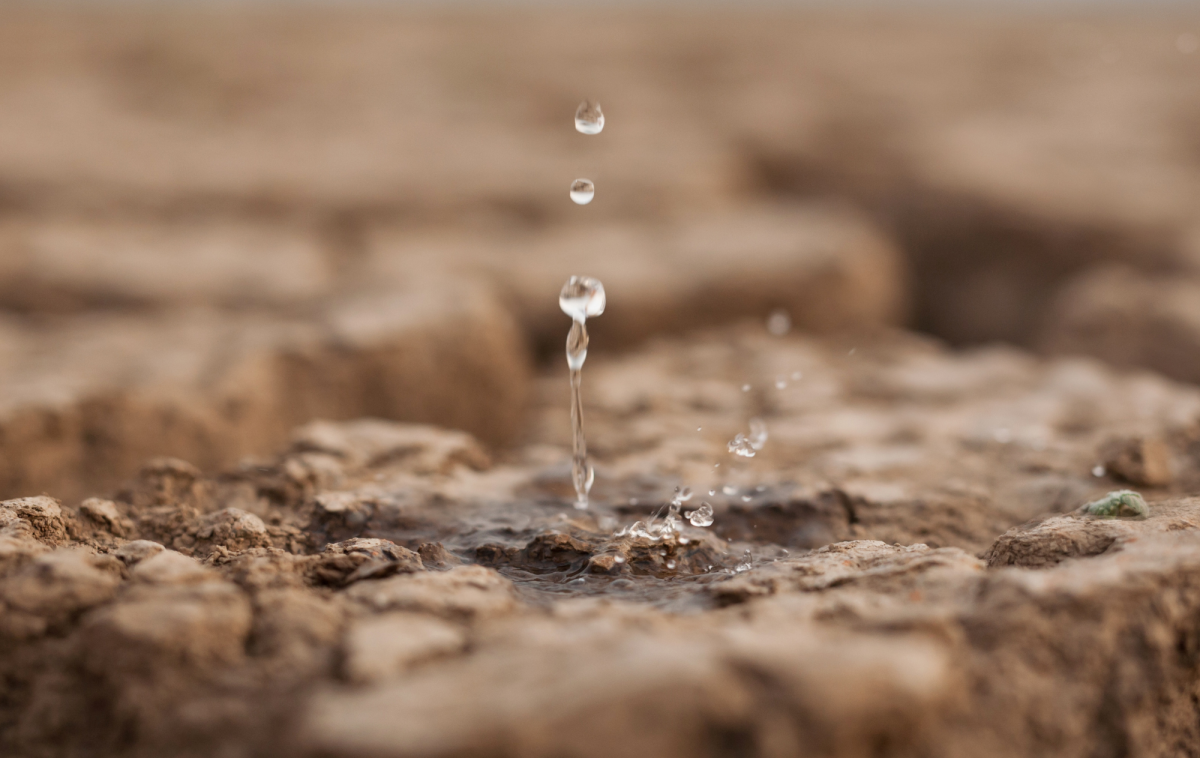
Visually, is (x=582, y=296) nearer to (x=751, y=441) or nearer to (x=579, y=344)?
(x=579, y=344)

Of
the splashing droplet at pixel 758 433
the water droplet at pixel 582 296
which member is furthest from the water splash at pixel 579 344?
the splashing droplet at pixel 758 433

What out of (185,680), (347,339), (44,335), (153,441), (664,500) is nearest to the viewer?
(185,680)

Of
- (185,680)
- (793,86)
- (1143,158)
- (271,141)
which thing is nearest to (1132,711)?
(185,680)

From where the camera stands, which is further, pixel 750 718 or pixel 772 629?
pixel 772 629

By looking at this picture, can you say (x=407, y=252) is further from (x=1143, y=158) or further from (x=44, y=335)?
(x=1143, y=158)

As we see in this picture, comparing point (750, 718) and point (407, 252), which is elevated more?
point (407, 252)
